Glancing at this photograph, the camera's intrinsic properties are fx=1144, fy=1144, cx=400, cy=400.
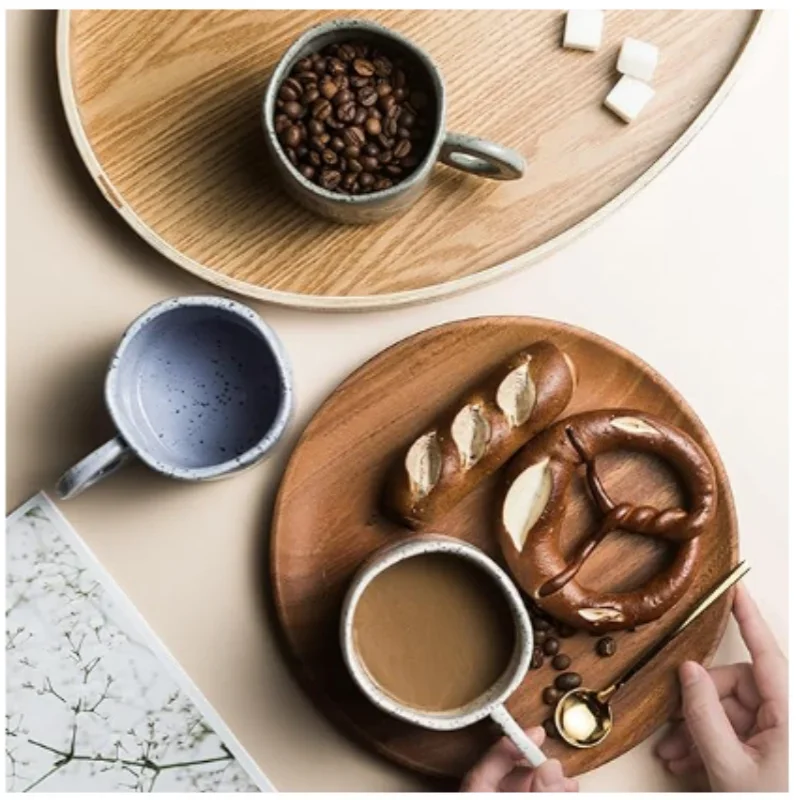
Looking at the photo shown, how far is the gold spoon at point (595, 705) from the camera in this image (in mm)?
1307

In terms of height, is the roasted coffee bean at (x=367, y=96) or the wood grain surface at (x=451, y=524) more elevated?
the roasted coffee bean at (x=367, y=96)

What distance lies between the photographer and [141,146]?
1.31 m

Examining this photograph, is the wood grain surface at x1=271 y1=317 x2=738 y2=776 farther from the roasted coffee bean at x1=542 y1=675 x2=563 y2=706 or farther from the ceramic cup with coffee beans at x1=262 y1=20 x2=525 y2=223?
the ceramic cup with coffee beans at x1=262 y1=20 x2=525 y2=223

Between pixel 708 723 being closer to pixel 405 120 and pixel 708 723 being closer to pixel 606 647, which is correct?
pixel 606 647

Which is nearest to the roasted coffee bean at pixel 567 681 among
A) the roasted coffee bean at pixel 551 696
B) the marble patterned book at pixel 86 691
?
the roasted coffee bean at pixel 551 696

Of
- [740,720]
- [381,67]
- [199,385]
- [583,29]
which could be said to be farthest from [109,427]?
[740,720]

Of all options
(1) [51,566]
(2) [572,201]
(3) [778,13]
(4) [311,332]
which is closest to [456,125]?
(2) [572,201]

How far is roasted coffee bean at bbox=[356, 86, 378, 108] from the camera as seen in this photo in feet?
4.10

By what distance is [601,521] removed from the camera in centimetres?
131

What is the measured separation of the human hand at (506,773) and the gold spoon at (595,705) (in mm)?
38

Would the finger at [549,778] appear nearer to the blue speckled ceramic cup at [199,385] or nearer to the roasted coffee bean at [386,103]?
the blue speckled ceramic cup at [199,385]

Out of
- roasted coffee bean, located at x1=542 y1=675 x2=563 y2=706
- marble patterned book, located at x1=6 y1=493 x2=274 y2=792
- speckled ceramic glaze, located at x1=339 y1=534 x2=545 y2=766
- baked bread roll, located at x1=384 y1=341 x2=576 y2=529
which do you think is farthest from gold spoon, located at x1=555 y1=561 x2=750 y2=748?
marble patterned book, located at x1=6 y1=493 x2=274 y2=792

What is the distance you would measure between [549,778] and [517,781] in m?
0.07

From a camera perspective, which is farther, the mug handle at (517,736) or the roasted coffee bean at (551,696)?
the roasted coffee bean at (551,696)
